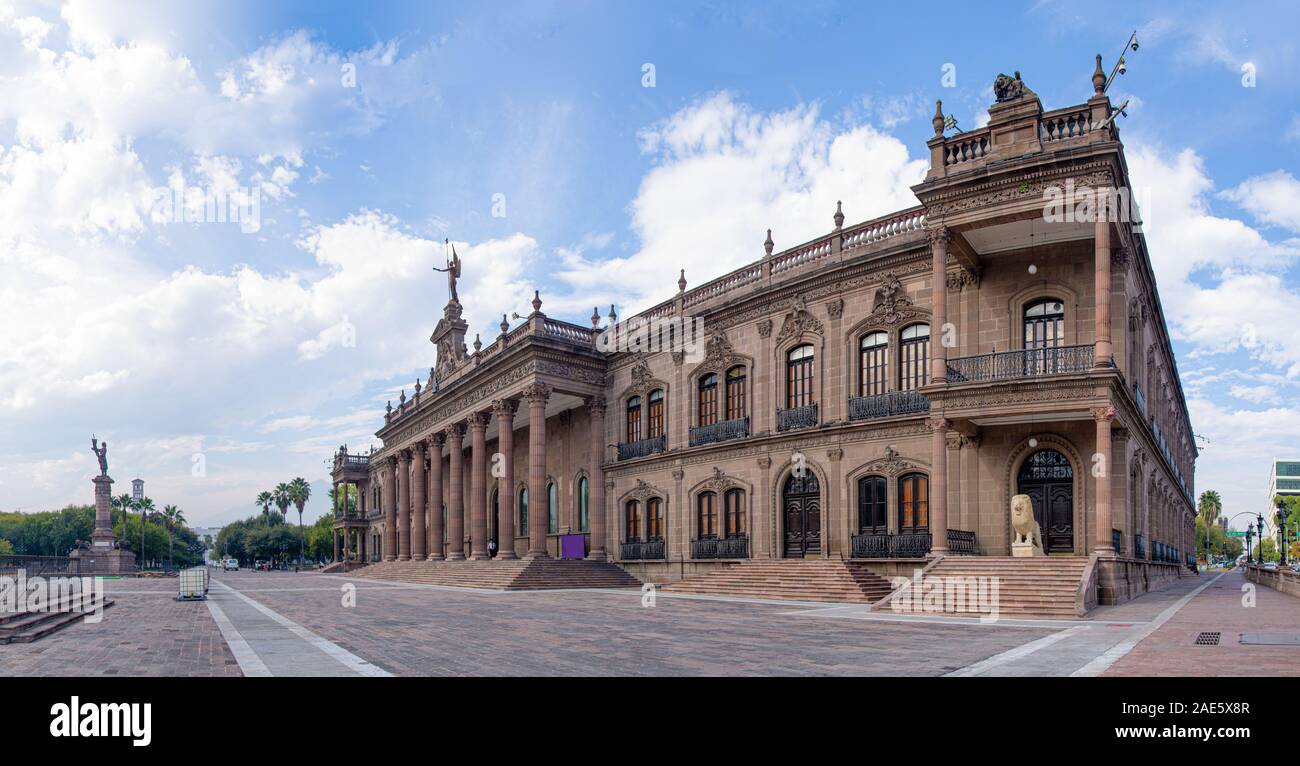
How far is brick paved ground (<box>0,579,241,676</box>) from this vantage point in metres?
10.5

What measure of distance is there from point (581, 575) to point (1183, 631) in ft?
87.3

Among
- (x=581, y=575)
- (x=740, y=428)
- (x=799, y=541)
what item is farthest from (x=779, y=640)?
(x=581, y=575)

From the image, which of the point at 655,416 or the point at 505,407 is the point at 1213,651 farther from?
the point at 505,407

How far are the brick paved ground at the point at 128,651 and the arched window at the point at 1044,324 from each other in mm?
22571

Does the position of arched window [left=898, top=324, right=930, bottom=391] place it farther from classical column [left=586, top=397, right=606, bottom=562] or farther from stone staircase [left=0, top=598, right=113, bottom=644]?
stone staircase [left=0, top=598, right=113, bottom=644]

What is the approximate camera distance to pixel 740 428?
115 feet

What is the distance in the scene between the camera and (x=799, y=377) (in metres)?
33.0

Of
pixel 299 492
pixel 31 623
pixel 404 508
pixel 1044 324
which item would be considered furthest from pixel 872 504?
pixel 299 492

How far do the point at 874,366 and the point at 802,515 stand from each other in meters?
6.23

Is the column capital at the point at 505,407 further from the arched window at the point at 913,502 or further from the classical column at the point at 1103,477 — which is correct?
the classical column at the point at 1103,477

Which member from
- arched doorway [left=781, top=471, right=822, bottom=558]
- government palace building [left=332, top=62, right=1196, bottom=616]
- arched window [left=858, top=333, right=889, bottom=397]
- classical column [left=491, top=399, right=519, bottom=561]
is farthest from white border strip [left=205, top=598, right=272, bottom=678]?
classical column [left=491, top=399, right=519, bottom=561]

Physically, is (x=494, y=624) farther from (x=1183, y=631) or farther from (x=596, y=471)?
(x=596, y=471)

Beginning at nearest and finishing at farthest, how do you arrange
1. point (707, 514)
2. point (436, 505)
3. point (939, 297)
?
1. point (939, 297)
2. point (707, 514)
3. point (436, 505)
